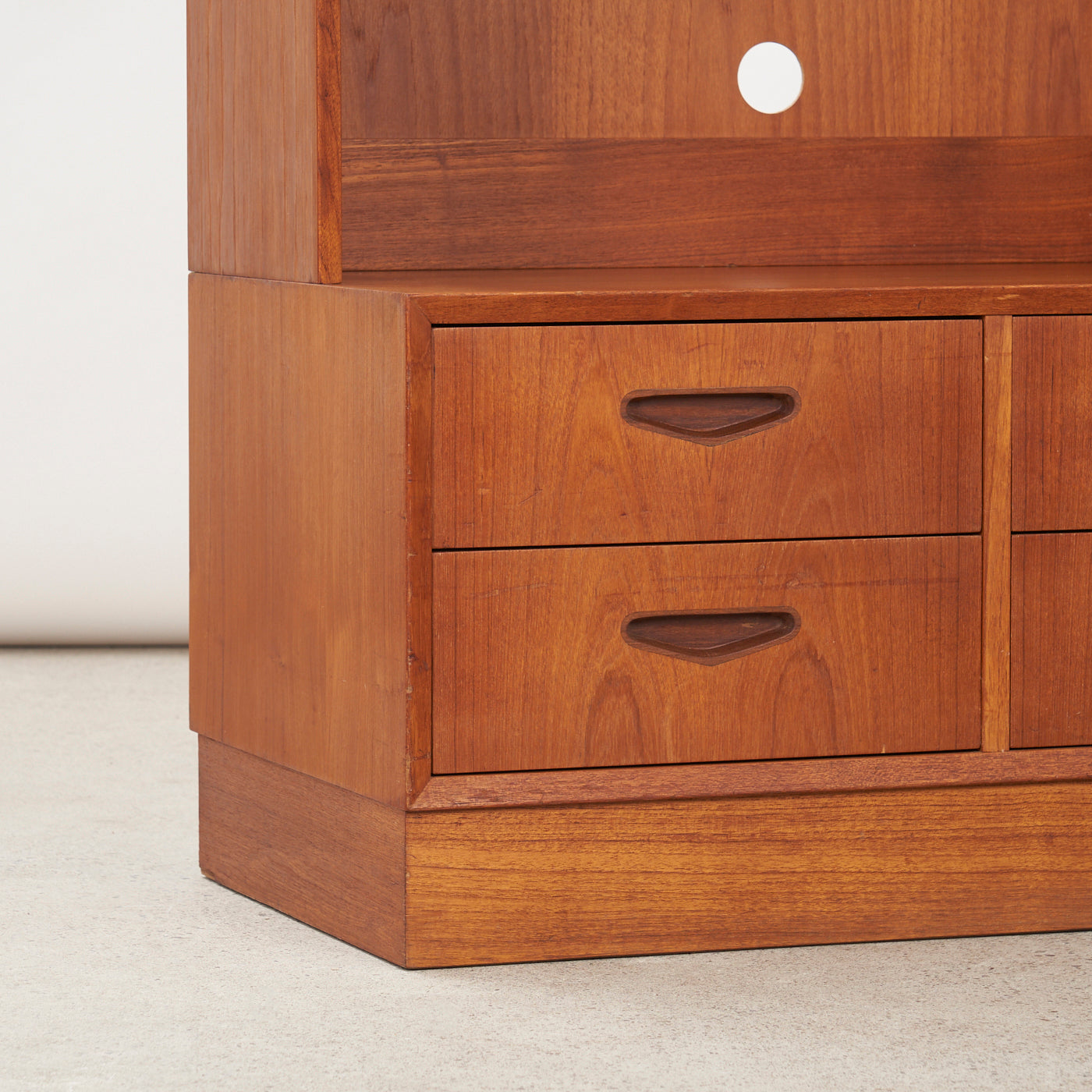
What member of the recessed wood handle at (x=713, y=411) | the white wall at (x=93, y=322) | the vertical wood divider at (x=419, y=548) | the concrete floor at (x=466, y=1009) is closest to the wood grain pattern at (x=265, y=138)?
the vertical wood divider at (x=419, y=548)

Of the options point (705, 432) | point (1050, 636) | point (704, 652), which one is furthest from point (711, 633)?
point (1050, 636)

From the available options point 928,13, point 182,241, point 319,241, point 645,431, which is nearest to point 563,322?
point 645,431

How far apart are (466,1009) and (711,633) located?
323mm

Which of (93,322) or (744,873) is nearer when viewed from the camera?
(744,873)

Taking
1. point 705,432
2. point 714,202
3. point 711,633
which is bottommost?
point 711,633

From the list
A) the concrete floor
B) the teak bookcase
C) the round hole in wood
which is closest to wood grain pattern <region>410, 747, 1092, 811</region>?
the teak bookcase

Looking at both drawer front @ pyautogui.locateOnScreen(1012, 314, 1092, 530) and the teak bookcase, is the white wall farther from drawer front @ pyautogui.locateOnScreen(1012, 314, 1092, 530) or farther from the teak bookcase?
drawer front @ pyautogui.locateOnScreen(1012, 314, 1092, 530)

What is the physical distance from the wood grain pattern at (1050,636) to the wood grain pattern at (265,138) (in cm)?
56

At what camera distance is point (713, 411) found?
142 cm

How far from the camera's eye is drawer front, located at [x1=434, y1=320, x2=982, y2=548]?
1.37 meters

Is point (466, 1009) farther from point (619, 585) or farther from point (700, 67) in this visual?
point (700, 67)

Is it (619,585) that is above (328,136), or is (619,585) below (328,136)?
below

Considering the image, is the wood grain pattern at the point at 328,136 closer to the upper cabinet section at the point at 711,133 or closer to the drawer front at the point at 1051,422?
the upper cabinet section at the point at 711,133

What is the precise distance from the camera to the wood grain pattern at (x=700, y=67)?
1840 mm
